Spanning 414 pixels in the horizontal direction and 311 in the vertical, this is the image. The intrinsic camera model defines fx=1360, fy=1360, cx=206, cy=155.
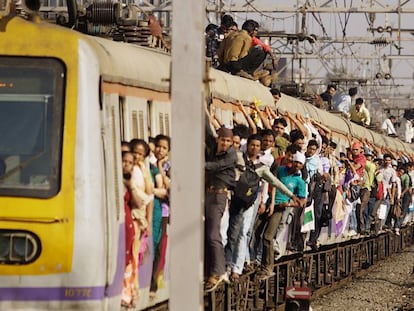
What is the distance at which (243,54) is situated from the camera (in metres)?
15.7

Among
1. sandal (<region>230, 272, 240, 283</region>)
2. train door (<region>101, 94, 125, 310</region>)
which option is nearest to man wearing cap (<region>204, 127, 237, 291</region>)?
sandal (<region>230, 272, 240, 283</region>)

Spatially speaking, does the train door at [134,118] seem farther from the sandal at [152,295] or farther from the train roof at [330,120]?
the train roof at [330,120]

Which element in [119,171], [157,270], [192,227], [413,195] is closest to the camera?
[192,227]

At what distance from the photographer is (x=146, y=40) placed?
36.5 feet

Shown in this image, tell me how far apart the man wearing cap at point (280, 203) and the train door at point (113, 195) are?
221 inches

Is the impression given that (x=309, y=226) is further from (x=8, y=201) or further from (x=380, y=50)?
(x=380, y=50)

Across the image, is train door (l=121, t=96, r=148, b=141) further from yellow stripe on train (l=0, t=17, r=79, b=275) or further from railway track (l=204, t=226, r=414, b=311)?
railway track (l=204, t=226, r=414, b=311)

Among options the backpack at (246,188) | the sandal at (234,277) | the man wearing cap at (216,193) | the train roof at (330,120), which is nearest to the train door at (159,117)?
the man wearing cap at (216,193)

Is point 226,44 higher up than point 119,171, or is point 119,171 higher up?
point 226,44

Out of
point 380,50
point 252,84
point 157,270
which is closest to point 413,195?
point 380,50

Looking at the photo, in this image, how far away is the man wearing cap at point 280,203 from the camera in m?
14.1

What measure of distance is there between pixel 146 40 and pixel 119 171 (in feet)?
8.91

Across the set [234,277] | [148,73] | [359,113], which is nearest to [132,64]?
[148,73]

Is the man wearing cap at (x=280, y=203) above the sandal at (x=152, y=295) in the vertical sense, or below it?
above
